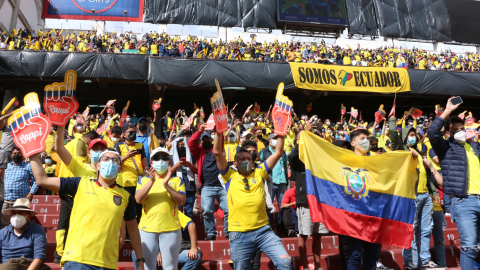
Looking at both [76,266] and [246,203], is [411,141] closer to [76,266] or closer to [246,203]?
[246,203]

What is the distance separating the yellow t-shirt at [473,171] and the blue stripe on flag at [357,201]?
2.61ft

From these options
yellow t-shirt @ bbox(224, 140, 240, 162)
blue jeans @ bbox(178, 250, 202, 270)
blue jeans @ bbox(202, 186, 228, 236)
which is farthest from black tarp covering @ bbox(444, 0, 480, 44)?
blue jeans @ bbox(178, 250, 202, 270)

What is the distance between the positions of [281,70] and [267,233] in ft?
43.0

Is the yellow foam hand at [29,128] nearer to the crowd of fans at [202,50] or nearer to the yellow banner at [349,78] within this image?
the crowd of fans at [202,50]

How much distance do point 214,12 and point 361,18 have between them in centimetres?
1111

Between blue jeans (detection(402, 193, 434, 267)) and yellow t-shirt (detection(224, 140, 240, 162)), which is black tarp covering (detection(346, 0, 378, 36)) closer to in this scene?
yellow t-shirt (detection(224, 140, 240, 162))

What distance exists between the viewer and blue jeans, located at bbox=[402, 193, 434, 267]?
5258 mm

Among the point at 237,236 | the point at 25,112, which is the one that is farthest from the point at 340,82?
the point at 25,112

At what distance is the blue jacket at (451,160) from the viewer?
168 inches

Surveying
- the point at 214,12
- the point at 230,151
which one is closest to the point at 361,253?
the point at 230,151

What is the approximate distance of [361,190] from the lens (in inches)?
185

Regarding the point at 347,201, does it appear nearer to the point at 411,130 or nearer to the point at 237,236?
the point at 237,236

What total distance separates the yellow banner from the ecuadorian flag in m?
11.8

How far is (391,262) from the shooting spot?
5.64 m
